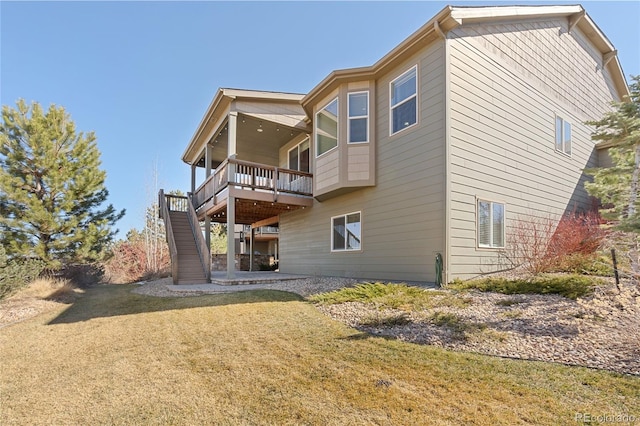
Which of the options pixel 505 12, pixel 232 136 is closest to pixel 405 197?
pixel 505 12

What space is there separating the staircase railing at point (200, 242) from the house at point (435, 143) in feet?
2.89

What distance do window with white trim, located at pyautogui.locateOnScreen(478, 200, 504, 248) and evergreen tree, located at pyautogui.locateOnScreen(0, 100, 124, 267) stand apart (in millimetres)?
13217

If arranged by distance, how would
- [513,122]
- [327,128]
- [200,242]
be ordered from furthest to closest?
[200,242] → [327,128] → [513,122]

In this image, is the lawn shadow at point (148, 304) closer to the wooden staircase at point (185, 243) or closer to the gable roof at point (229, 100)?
the wooden staircase at point (185, 243)

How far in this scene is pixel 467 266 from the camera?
7.88 metres

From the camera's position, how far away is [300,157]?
1436 centimetres

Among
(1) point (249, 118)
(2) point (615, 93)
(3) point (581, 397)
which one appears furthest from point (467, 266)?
(2) point (615, 93)

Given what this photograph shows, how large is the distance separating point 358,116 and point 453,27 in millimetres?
3293

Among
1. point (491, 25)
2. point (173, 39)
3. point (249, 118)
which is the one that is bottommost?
point (249, 118)

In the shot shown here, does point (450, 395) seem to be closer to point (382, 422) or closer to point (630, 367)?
point (382, 422)

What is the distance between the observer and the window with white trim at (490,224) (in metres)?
8.34

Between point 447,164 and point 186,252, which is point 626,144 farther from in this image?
point 186,252

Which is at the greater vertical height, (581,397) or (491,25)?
(491,25)

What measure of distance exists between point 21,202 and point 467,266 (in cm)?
1392
